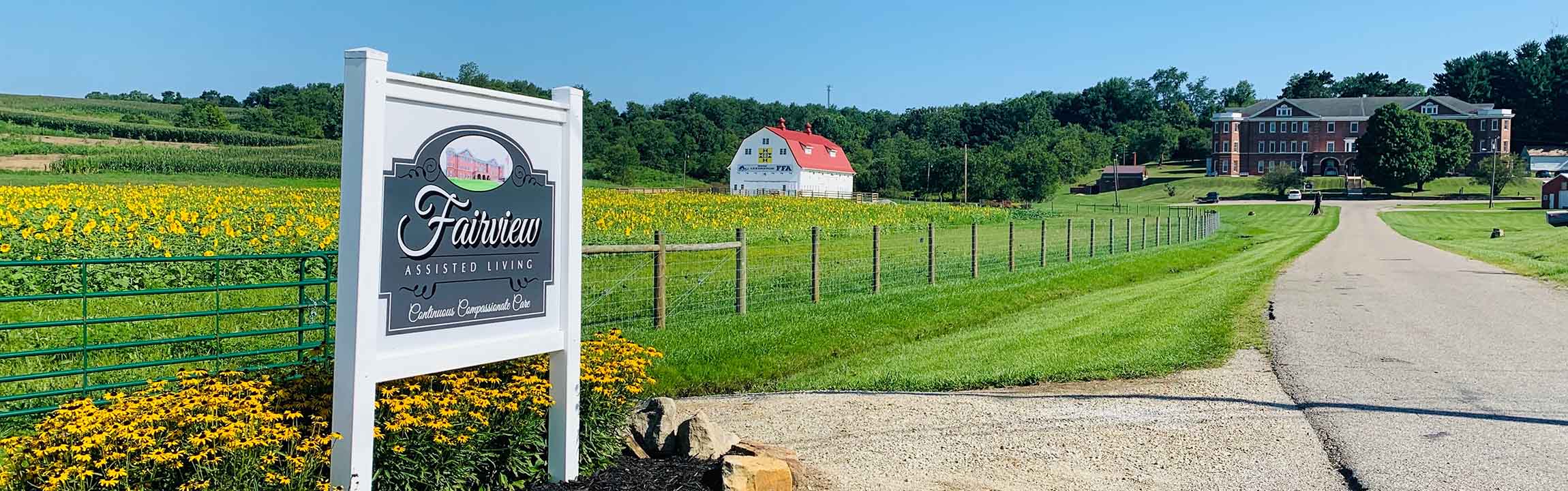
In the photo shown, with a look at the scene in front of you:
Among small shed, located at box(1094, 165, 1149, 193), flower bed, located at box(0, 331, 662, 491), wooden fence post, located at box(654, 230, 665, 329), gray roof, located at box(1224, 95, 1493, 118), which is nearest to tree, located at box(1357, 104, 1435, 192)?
gray roof, located at box(1224, 95, 1493, 118)

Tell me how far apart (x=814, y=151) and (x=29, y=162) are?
5439 centimetres

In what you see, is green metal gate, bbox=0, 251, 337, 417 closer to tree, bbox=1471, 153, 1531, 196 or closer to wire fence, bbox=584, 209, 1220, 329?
wire fence, bbox=584, 209, 1220, 329

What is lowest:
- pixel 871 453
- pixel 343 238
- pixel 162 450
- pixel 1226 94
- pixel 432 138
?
pixel 871 453

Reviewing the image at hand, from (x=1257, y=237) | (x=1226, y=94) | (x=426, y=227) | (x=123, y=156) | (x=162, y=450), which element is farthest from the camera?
(x=1226, y=94)

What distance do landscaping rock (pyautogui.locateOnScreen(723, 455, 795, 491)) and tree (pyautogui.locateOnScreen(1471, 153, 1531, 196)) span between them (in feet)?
317

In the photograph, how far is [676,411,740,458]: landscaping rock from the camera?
6102mm

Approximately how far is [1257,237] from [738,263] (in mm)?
36858

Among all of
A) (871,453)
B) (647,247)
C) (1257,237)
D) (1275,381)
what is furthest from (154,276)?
(1257,237)

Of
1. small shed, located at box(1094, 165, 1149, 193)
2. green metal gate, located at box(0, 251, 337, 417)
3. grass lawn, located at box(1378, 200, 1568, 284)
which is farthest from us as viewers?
small shed, located at box(1094, 165, 1149, 193)

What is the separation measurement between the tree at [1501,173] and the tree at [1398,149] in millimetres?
4277

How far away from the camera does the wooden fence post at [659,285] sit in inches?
494

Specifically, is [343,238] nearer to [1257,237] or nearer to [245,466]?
[245,466]

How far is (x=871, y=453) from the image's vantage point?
708 cm

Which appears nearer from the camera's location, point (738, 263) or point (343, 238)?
point (343, 238)
